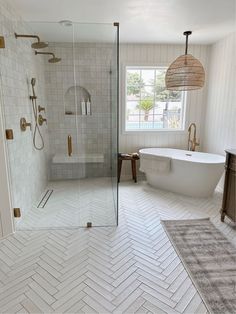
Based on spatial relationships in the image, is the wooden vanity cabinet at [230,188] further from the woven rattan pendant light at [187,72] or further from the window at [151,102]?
the window at [151,102]

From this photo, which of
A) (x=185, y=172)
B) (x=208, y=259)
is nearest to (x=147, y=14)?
(x=185, y=172)

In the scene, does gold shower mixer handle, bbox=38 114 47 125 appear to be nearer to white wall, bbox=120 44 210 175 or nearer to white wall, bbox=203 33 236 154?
white wall, bbox=120 44 210 175

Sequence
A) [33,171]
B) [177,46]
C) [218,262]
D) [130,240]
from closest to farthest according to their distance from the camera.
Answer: [218,262], [130,240], [33,171], [177,46]

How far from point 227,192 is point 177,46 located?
9.37 feet

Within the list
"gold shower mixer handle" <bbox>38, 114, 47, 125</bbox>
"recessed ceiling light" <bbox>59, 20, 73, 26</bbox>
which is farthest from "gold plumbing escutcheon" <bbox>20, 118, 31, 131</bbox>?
"recessed ceiling light" <bbox>59, 20, 73, 26</bbox>

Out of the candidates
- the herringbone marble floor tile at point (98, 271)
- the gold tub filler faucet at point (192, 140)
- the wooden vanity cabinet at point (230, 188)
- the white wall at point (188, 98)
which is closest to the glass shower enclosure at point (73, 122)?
the white wall at point (188, 98)

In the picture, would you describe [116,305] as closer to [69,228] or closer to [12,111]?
[69,228]

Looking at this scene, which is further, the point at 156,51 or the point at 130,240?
the point at 156,51

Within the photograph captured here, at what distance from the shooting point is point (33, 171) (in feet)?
10.9

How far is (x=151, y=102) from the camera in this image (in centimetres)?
448

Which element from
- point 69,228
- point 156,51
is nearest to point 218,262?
point 69,228

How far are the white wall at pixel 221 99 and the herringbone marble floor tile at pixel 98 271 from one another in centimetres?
149

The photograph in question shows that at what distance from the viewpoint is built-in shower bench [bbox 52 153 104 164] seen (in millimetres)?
3952

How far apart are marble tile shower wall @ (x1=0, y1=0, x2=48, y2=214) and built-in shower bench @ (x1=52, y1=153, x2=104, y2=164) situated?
16.5 inches
